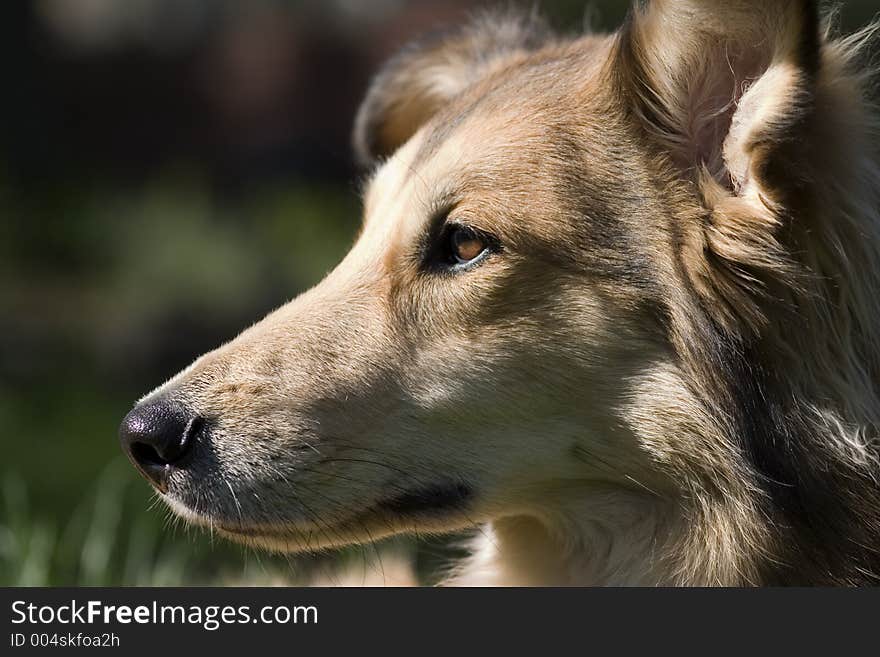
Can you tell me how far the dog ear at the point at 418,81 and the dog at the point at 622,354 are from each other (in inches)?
40.9

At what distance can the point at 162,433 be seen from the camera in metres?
2.88

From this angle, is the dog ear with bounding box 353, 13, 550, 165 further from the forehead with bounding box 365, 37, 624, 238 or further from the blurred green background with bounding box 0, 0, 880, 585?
the blurred green background with bounding box 0, 0, 880, 585

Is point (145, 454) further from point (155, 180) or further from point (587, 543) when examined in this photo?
point (155, 180)

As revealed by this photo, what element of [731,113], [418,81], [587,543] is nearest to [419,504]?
[587,543]

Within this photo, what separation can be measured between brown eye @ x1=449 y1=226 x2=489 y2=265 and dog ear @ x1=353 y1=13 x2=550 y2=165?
1.16 meters

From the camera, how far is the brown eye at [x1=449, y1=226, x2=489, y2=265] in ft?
9.70

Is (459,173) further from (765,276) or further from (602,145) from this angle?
(765,276)

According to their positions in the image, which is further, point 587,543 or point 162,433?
point 587,543

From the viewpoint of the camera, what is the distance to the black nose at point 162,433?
113 inches

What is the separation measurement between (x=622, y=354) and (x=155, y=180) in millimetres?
6630

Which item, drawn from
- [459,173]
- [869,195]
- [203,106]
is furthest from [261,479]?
[203,106]

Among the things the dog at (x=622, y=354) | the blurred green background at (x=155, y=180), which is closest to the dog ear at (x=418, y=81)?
the dog at (x=622, y=354)

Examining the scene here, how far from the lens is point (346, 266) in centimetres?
330

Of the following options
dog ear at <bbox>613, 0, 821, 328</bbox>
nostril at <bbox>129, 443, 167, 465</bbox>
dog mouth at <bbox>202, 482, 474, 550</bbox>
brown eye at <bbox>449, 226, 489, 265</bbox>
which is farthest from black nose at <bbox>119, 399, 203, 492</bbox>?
dog ear at <bbox>613, 0, 821, 328</bbox>
